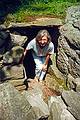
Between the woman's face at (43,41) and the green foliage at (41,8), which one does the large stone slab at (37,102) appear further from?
the green foliage at (41,8)

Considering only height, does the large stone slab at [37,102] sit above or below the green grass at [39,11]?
below

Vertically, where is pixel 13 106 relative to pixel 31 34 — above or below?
below

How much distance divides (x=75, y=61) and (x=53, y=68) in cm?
85

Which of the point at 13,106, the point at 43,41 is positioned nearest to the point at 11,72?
the point at 43,41

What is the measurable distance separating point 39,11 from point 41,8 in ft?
0.72

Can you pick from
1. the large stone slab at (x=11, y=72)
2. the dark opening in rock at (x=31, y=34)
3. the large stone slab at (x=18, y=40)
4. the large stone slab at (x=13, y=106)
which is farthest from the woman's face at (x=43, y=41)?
the large stone slab at (x=13, y=106)

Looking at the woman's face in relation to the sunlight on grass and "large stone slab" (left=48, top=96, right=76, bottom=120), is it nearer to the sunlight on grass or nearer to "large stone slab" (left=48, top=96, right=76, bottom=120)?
the sunlight on grass

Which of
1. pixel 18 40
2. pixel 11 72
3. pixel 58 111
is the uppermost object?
pixel 18 40

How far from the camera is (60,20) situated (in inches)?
338

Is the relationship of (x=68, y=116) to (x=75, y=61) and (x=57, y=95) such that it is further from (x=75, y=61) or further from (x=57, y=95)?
(x=75, y=61)

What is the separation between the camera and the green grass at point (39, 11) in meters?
8.63

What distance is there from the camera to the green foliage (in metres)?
8.75

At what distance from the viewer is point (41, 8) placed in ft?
30.1

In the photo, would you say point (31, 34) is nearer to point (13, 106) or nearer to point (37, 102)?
point (37, 102)
